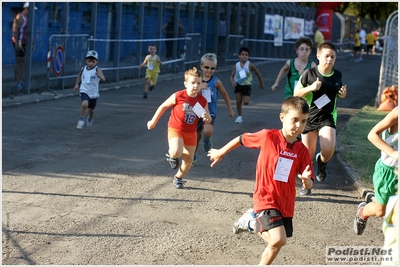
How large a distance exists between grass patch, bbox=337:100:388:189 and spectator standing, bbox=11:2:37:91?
26.1ft

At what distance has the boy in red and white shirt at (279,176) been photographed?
5.55m

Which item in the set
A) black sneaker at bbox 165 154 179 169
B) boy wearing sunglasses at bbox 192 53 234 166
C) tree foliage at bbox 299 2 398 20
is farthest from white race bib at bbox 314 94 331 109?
tree foliage at bbox 299 2 398 20

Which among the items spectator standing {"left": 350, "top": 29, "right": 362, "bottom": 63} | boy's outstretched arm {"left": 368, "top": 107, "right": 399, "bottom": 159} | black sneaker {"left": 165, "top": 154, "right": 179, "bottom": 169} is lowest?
black sneaker {"left": 165, "top": 154, "right": 179, "bottom": 169}

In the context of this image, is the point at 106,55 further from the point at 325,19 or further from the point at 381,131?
the point at 325,19

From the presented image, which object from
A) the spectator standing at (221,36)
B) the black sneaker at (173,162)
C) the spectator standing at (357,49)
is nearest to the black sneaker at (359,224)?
the black sneaker at (173,162)

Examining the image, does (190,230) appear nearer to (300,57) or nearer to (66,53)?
(300,57)

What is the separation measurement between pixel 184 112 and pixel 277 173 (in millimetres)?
3053

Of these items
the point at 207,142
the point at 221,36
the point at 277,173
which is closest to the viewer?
the point at 277,173

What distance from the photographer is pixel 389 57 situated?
19047 millimetres

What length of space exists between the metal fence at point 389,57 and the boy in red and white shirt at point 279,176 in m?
13.1

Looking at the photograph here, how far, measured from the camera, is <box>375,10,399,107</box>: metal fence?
18.4 metres

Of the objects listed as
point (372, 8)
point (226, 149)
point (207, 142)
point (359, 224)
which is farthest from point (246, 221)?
point (372, 8)

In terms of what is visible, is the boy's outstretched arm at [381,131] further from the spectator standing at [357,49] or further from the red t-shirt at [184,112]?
Result: the spectator standing at [357,49]

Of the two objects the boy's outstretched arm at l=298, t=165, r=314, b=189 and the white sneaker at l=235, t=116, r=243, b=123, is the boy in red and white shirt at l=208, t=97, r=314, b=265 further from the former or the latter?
the white sneaker at l=235, t=116, r=243, b=123
